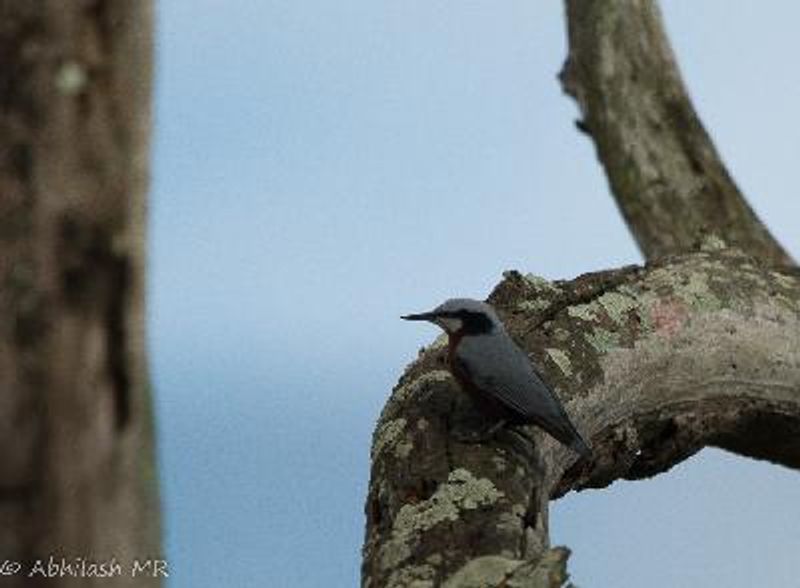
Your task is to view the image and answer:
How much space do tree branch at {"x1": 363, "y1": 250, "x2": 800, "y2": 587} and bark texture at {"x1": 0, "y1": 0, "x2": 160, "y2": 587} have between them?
1.81 meters

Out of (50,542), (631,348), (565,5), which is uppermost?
(565,5)

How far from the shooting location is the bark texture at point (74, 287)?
2.72m

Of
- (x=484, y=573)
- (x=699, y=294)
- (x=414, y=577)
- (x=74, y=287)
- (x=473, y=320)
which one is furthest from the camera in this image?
(x=699, y=294)

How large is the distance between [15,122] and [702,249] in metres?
4.98

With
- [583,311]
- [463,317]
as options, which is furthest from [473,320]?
[583,311]

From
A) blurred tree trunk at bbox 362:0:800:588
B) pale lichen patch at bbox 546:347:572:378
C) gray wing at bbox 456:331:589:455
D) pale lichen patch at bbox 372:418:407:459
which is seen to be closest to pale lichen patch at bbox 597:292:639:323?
blurred tree trunk at bbox 362:0:800:588

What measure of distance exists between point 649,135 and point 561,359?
3.02 meters

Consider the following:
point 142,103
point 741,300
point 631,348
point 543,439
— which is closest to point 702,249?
point 741,300

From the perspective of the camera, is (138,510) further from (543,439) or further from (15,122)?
(543,439)

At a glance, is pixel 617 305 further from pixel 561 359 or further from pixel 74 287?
pixel 74 287

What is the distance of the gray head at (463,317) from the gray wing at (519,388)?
0.52 feet

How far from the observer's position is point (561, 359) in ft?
20.3

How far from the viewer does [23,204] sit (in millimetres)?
2777

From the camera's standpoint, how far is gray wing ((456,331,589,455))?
546cm
